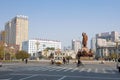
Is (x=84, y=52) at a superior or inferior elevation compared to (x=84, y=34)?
inferior

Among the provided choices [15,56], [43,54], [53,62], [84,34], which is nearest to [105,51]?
[43,54]

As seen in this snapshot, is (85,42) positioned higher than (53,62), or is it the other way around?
(85,42)

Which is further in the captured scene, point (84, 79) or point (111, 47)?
point (111, 47)

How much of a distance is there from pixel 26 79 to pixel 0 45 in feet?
313

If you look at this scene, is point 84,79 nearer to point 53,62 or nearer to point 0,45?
point 53,62

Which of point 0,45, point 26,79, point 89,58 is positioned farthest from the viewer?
point 0,45

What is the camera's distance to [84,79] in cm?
1861

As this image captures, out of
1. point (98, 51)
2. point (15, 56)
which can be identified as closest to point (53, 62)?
point (15, 56)

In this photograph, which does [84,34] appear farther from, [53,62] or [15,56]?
[15,56]

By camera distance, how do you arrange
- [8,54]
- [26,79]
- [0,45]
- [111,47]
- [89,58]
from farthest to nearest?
[111,47]
[8,54]
[0,45]
[89,58]
[26,79]

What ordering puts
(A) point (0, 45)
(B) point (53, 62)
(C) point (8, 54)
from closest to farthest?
(B) point (53, 62) < (A) point (0, 45) < (C) point (8, 54)

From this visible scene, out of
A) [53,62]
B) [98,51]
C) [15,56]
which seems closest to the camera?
[53,62]

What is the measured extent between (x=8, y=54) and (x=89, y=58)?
2490 inches

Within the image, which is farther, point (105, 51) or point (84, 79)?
point (105, 51)
